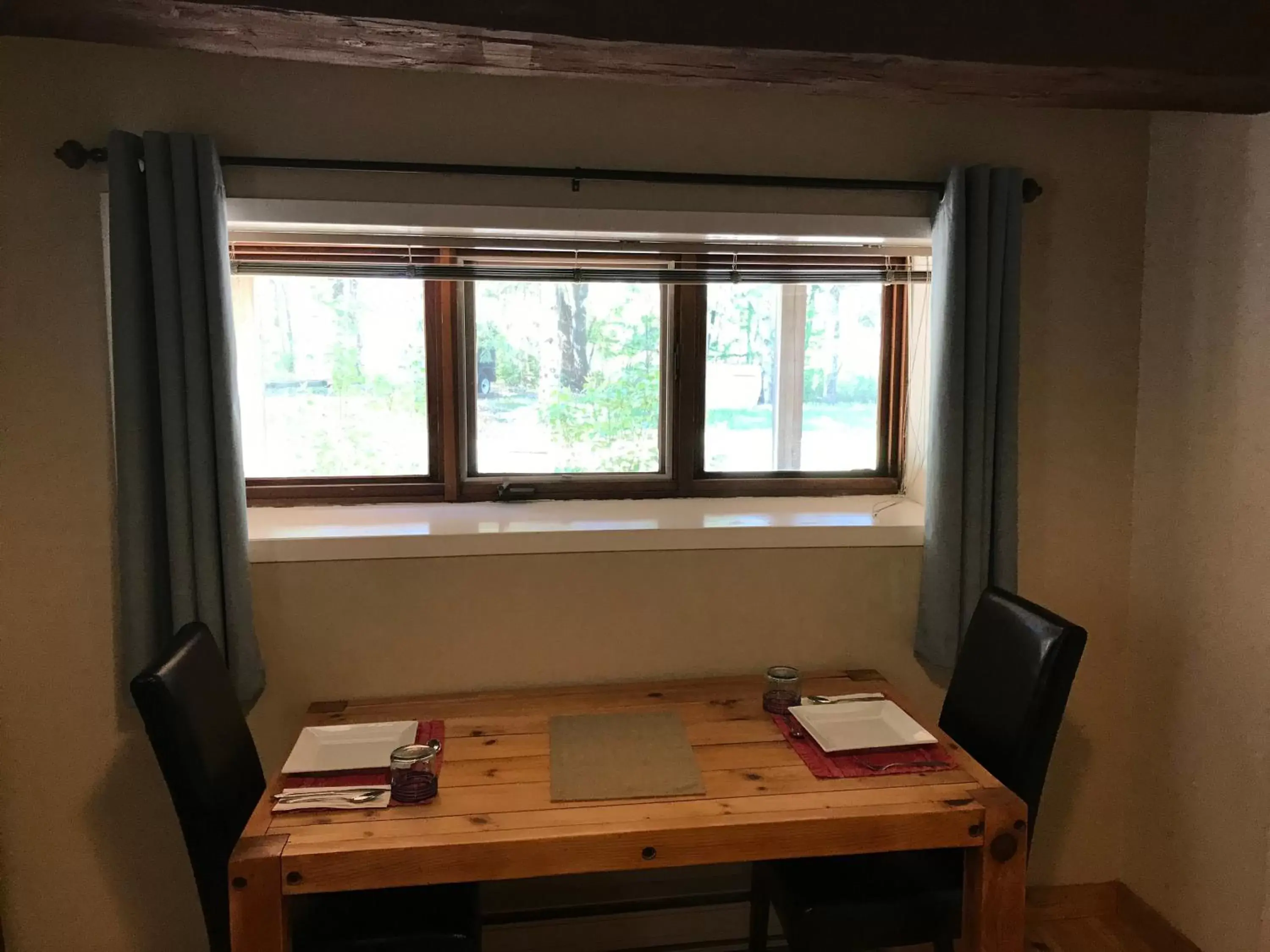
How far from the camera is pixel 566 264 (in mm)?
2184

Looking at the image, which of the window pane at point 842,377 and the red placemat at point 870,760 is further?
the window pane at point 842,377

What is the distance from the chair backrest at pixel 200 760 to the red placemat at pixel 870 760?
3.41 ft

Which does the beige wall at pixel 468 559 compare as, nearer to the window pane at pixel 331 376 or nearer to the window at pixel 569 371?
the window at pixel 569 371

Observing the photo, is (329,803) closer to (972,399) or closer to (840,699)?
(840,699)

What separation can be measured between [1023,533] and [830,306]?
31.8 inches

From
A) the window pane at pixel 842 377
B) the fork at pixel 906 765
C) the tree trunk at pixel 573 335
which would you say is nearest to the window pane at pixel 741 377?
the window pane at pixel 842 377

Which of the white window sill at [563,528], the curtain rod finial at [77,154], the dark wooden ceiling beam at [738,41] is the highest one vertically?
the dark wooden ceiling beam at [738,41]

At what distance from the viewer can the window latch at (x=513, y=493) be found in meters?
2.37

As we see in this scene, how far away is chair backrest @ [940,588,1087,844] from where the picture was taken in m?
1.61

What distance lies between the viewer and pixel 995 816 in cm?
146

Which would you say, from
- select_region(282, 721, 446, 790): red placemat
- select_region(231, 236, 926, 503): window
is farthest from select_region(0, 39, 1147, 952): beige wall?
select_region(282, 721, 446, 790): red placemat

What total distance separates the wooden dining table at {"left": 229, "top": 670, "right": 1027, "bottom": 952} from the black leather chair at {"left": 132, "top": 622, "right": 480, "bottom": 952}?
10cm

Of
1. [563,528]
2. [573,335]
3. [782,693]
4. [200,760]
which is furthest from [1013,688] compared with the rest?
[200,760]

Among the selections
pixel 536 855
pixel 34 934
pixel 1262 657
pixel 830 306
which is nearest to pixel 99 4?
pixel 536 855
